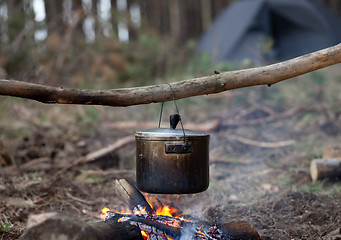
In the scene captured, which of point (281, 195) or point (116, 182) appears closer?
point (116, 182)

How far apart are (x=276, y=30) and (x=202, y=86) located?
32.9 ft

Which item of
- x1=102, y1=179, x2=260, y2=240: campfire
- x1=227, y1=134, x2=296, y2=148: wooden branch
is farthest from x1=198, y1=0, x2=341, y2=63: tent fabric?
x1=102, y1=179, x2=260, y2=240: campfire

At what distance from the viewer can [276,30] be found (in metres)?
11.7

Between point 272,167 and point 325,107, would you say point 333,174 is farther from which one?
point 325,107

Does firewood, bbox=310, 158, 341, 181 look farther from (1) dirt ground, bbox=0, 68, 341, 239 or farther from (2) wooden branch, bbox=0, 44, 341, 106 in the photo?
(2) wooden branch, bbox=0, 44, 341, 106

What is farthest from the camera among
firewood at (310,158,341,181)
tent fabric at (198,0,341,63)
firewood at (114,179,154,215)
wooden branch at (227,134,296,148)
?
tent fabric at (198,0,341,63)

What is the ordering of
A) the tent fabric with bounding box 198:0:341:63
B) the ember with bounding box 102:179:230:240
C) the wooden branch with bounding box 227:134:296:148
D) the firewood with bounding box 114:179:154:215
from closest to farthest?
the ember with bounding box 102:179:230:240
the firewood with bounding box 114:179:154:215
the wooden branch with bounding box 227:134:296:148
the tent fabric with bounding box 198:0:341:63

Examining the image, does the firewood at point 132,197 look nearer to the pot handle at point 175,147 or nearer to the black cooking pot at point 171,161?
the black cooking pot at point 171,161

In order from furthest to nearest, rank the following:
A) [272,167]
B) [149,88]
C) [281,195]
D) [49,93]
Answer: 1. [272,167]
2. [281,195]
3. [149,88]
4. [49,93]

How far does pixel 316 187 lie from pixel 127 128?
3.47m

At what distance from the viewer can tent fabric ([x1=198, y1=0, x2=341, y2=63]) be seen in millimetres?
10898

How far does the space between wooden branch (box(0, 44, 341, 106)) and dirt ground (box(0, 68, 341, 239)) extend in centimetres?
127

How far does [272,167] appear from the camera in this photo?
515 cm

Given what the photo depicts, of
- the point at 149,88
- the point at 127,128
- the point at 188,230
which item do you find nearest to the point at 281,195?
the point at 188,230
